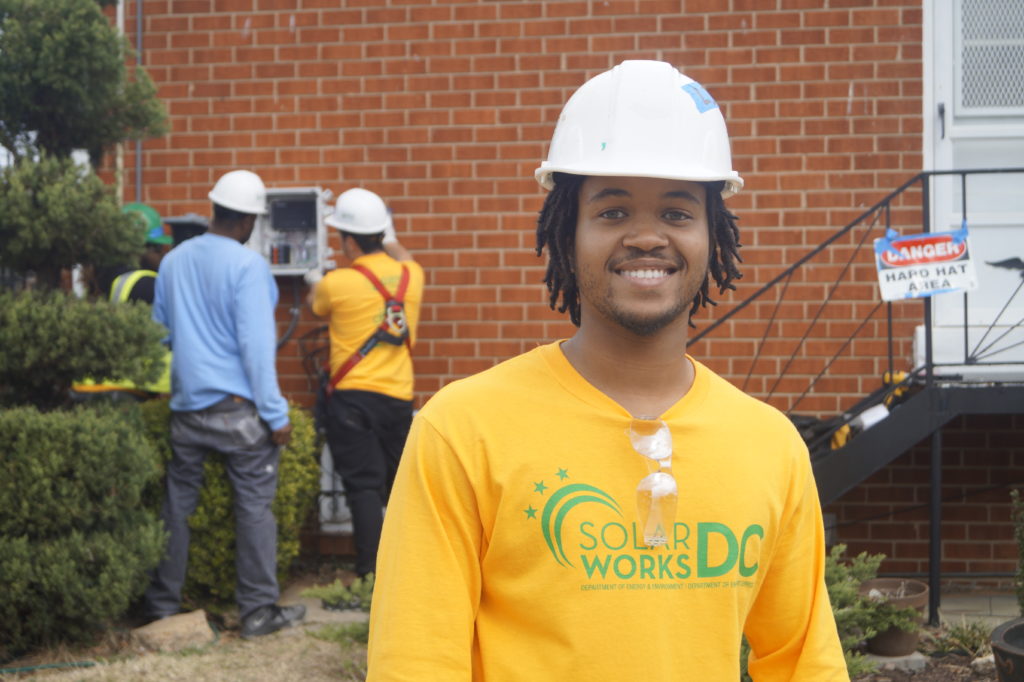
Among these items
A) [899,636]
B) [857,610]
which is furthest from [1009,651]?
[899,636]

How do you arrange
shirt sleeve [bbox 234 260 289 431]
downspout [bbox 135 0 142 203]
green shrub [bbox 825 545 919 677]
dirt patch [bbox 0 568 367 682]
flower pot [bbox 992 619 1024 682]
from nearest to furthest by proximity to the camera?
flower pot [bbox 992 619 1024 682]
green shrub [bbox 825 545 919 677]
dirt patch [bbox 0 568 367 682]
shirt sleeve [bbox 234 260 289 431]
downspout [bbox 135 0 142 203]

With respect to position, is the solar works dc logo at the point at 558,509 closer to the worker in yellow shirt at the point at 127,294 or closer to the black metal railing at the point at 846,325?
the worker in yellow shirt at the point at 127,294

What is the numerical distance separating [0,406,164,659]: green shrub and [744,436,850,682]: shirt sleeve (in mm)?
3799

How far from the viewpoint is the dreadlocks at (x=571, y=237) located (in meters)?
2.02

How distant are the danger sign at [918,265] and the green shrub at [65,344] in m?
3.38

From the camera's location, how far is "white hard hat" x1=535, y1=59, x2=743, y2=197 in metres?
1.88

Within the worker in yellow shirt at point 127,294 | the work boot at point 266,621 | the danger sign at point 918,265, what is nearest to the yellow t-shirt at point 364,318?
the worker in yellow shirt at point 127,294

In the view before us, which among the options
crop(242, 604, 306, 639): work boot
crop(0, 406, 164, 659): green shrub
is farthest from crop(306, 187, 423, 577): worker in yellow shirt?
crop(0, 406, 164, 659): green shrub

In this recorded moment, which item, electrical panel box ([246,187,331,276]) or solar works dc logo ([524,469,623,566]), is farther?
electrical panel box ([246,187,331,276])

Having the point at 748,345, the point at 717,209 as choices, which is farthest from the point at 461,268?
the point at 717,209

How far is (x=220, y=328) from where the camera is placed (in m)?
5.71

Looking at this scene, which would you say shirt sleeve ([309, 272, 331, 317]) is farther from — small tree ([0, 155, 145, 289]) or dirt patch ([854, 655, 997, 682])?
dirt patch ([854, 655, 997, 682])

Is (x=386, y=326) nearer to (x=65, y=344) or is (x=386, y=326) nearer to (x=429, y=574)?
(x=65, y=344)

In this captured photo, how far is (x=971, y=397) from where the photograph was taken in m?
5.89
